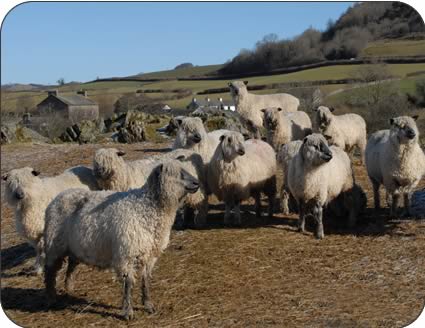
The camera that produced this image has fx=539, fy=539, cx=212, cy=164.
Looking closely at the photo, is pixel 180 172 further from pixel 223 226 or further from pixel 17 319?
pixel 223 226

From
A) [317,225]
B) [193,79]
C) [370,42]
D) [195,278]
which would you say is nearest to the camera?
[195,278]

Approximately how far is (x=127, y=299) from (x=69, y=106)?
1990 cm

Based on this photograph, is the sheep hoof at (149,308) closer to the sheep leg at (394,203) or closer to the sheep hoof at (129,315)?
the sheep hoof at (129,315)

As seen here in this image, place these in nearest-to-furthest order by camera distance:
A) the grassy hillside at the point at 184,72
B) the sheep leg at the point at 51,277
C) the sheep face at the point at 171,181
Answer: the sheep face at the point at 171,181 → the sheep leg at the point at 51,277 → the grassy hillside at the point at 184,72

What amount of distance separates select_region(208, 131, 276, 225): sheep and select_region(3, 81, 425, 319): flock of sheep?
0.8 inches

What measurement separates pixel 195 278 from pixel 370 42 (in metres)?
9.48

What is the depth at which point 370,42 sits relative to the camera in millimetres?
14953

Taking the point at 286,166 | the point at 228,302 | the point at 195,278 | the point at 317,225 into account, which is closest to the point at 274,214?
the point at 286,166

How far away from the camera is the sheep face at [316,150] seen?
10164 millimetres

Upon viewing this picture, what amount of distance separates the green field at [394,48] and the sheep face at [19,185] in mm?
9967

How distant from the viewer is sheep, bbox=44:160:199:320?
7.04 meters

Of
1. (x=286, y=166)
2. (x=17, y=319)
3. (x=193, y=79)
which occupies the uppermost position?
(x=193, y=79)

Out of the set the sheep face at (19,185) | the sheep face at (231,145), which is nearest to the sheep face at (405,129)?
the sheep face at (231,145)

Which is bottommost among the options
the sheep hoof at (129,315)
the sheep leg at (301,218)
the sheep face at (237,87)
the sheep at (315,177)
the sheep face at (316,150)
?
the sheep hoof at (129,315)
